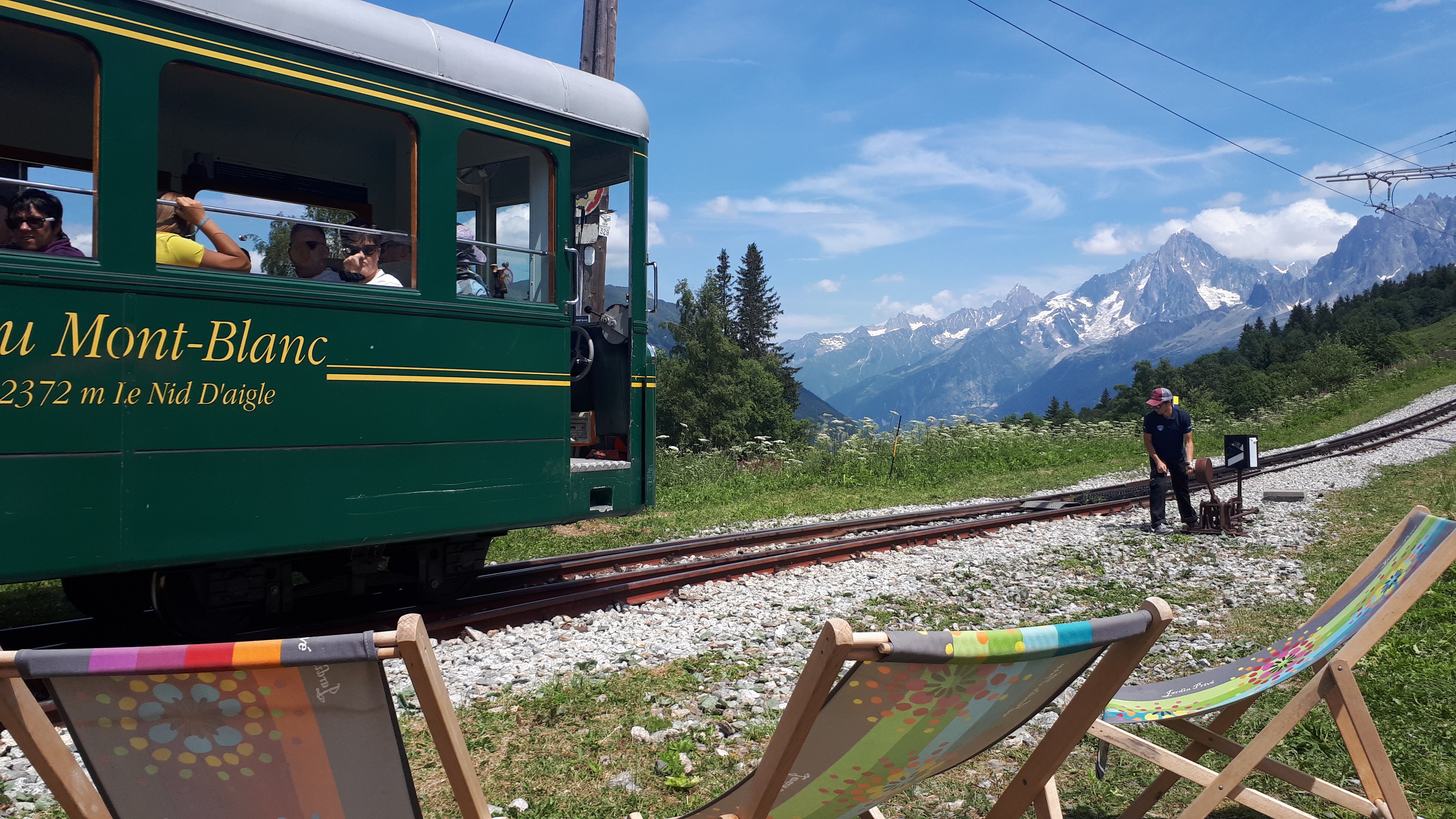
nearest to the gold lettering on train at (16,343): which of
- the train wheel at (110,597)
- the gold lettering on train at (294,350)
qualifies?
the gold lettering on train at (294,350)

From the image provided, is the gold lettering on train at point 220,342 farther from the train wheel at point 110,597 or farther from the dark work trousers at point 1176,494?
the dark work trousers at point 1176,494

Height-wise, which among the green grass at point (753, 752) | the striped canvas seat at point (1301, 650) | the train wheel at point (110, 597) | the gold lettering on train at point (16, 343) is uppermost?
the gold lettering on train at point (16, 343)

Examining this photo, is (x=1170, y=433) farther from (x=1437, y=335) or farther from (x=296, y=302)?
(x=1437, y=335)

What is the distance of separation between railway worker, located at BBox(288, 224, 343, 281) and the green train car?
0.05ft

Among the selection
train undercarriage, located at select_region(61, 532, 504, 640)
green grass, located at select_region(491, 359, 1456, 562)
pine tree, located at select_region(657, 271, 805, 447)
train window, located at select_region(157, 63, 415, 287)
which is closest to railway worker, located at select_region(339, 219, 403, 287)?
train window, located at select_region(157, 63, 415, 287)

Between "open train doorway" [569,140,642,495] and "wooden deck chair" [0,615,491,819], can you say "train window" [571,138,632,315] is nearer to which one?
"open train doorway" [569,140,642,495]

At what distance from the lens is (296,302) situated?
4746mm

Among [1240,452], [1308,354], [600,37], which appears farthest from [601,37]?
[1308,354]

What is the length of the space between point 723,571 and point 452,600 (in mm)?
2221

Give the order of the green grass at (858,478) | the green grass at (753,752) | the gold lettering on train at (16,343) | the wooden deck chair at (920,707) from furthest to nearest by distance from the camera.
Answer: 1. the green grass at (858,478)
2. the gold lettering on train at (16,343)
3. the green grass at (753,752)
4. the wooden deck chair at (920,707)

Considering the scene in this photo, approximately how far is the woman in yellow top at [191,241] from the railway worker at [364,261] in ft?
1.77

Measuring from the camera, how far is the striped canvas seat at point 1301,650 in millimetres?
2646

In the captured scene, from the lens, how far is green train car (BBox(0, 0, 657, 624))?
4.14 meters

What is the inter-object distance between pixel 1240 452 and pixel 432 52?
33.9 ft
